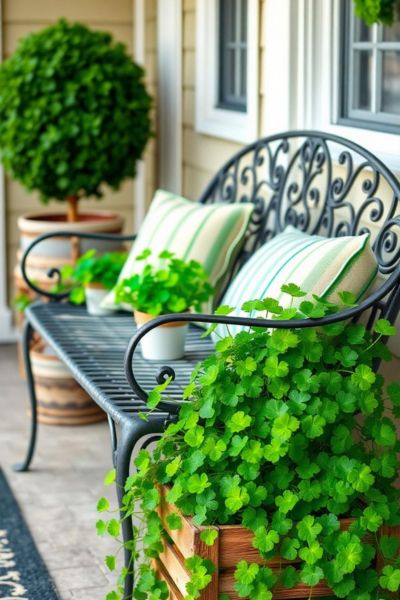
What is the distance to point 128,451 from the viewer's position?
104 inches

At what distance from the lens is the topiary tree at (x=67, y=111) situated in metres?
4.71

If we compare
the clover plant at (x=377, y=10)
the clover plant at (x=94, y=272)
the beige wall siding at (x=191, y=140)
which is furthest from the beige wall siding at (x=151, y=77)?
the clover plant at (x=377, y=10)

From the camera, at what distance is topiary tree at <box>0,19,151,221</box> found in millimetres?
4715

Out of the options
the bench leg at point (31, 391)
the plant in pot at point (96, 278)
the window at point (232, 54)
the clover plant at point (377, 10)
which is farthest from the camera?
the window at point (232, 54)

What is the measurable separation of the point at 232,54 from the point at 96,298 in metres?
1.43

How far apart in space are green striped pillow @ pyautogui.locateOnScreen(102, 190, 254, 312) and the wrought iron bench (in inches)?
6.0

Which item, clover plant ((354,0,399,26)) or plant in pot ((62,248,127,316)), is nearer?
clover plant ((354,0,399,26))

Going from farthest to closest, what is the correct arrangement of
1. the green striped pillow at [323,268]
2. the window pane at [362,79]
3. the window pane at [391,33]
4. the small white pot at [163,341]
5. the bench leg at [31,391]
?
the bench leg at [31,391]
the window pane at [362,79]
the window pane at [391,33]
the small white pot at [163,341]
the green striped pillow at [323,268]

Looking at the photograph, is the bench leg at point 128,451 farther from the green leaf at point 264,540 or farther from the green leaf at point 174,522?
the green leaf at point 264,540

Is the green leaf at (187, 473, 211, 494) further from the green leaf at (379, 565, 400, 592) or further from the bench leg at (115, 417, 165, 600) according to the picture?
the green leaf at (379, 565, 400, 592)

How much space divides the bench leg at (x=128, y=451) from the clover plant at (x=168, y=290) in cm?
59

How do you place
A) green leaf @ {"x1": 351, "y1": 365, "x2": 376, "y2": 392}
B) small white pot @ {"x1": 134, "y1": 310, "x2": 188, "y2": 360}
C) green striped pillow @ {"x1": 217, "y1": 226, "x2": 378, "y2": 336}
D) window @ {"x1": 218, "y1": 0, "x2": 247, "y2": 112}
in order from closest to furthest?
green leaf @ {"x1": 351, "y1": 365, "x2": 376, "y2": 392} < green striped pillow @ {"x1": 217, "y1": 226, "x2": 378, "y2": 336} < small white pot @ {"x1": 134, "y1": 310, "x2": 188, "y2": 360} < window @ {"x1": 218, "y1": 0, "x2": 247, "y2": 112}

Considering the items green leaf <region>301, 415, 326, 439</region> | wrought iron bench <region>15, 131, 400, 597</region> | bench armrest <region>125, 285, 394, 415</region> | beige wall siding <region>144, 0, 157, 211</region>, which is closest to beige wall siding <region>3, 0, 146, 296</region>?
beige wall siding <region>144, 0, 157, 211</region>

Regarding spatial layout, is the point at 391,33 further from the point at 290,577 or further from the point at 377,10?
the point at 290,577
